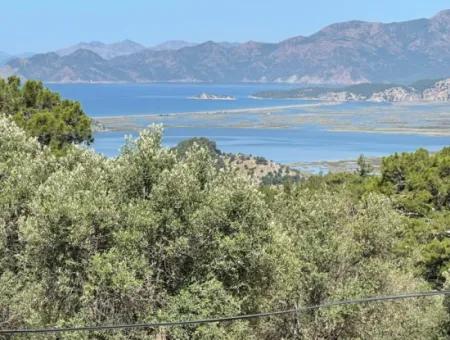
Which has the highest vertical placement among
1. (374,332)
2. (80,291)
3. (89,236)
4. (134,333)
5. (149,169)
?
(149,169)

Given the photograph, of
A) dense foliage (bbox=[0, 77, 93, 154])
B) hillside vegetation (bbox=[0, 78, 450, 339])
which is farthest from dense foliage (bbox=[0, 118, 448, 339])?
dense foliage (bbox=[0, 77, 93, 154])

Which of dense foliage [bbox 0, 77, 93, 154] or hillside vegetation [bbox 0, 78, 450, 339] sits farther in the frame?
Answer: dense foliage [bbox 0, 77, 93, 154]

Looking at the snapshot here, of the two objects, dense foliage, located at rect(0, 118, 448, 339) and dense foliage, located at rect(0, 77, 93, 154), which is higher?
dense foliage, located at rect(0, 77, 93, 154)

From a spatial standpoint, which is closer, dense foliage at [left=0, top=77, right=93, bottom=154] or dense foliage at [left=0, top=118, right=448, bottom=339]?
dense foliage at [left=0, top=118, right=448, bottom=339]

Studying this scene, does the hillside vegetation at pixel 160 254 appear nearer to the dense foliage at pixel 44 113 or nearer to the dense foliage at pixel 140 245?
the dense foliage at pixel 140 245

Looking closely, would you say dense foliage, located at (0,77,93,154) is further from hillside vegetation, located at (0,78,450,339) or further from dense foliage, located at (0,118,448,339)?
dense foliage, located at (0,118,448,339)

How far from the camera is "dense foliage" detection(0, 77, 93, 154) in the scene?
80.7ft

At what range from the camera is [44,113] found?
25.0 meters

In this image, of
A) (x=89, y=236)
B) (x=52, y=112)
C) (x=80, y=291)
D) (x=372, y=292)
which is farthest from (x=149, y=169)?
(x=52, y=112)

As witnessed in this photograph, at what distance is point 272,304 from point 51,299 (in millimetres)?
4964

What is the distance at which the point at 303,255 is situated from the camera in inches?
550

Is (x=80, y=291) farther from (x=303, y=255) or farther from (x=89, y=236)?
(x=303, y=255)

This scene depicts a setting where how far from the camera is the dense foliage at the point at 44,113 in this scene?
80.7ft

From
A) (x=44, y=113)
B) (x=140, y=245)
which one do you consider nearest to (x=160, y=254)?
(x=140, y=245)
